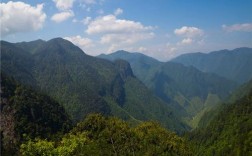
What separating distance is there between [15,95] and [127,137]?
7583cm

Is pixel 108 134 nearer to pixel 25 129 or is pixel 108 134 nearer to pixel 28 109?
pixel 25 129

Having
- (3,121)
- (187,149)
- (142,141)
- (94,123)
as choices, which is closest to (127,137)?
(142,141)

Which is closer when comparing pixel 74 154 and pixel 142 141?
pixel 74 154

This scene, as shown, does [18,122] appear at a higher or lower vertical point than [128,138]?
higher

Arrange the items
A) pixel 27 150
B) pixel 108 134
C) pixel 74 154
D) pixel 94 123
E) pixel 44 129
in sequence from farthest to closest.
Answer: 1. pixel 44 129
2. pixel 94 123
3. pixel 108 134
4. pixel 74 154
5. pixel 27 150

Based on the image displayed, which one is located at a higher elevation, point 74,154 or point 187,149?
point 74,154

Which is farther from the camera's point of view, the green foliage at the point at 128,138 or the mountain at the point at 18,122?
the mountain at the point at 18,122

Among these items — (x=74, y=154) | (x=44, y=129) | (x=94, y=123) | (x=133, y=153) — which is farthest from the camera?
(x=44, y=129)

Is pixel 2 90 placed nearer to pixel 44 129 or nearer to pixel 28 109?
pixel 28 109

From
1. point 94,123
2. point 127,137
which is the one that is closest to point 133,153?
point 127,137

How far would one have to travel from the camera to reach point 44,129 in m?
190

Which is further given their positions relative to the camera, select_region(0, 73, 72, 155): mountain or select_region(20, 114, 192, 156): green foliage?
select_region(0, 73, 72, 155): mountain

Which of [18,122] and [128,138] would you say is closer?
[128,138]

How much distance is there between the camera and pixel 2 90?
194 metres
